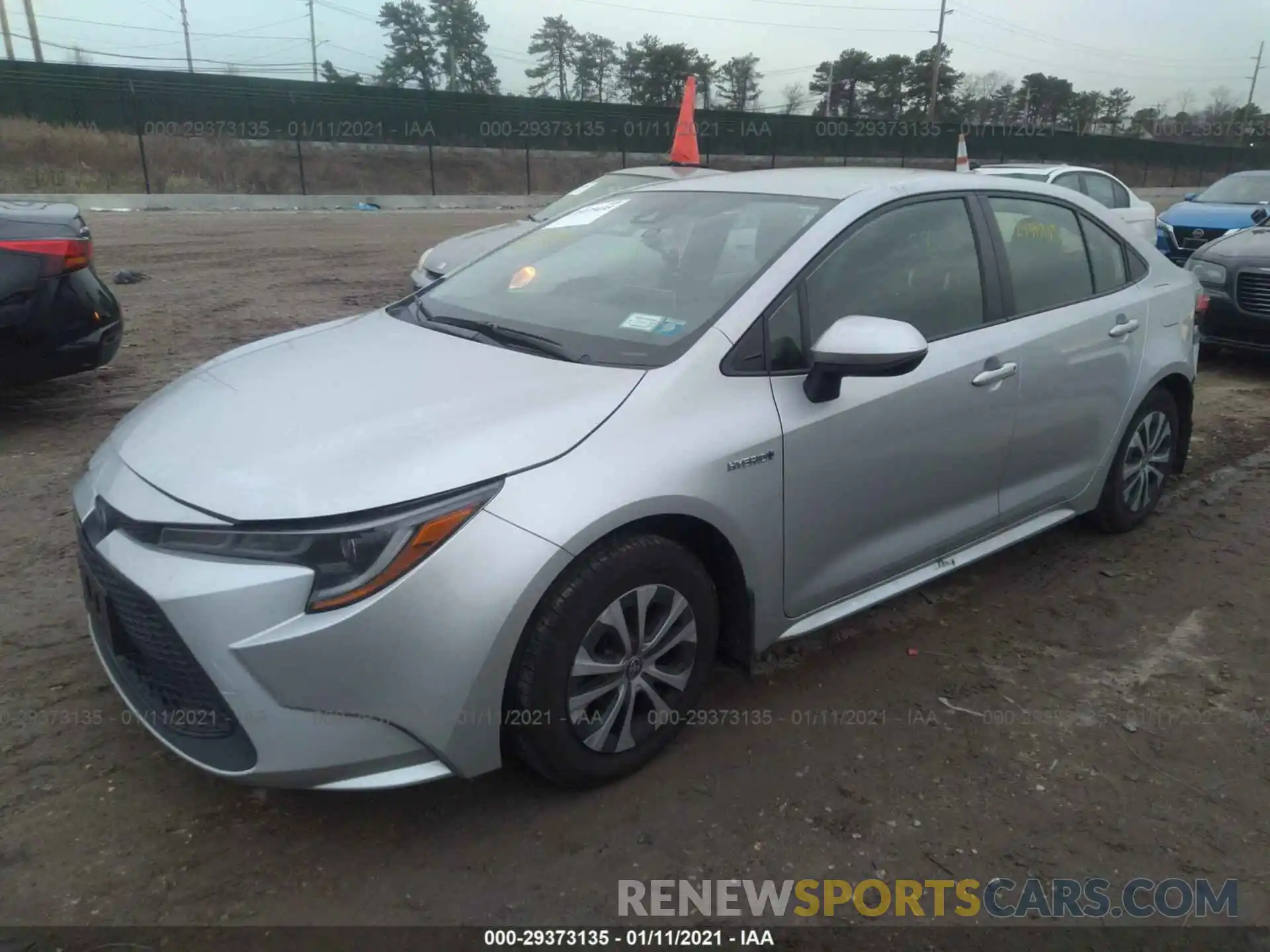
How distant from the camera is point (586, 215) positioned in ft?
12.8

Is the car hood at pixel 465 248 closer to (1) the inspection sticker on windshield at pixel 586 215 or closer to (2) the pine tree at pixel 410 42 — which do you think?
(1) the inspection sticker on windshield at pixel 586 215

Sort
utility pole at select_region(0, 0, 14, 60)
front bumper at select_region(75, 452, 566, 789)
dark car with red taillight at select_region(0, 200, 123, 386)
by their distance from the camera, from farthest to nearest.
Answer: utility pole at select_region(0, 0, 14, 60) → dark car with red taillight at select_region(0, 200, 123, 386) → front bumper at select_region(75, 452, 566, 789)

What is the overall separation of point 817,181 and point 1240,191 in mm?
12947

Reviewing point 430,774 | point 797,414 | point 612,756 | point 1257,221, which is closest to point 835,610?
point 797,414

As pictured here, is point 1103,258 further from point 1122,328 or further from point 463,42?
point 463,42

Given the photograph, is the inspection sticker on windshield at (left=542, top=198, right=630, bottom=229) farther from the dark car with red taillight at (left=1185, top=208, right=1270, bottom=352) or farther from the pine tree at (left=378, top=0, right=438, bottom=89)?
the pine tree at (left=378, top=0, right=438, bottom=89)

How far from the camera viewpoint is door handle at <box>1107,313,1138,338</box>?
394cm

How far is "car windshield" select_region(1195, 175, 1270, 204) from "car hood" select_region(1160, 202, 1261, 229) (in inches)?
9.0

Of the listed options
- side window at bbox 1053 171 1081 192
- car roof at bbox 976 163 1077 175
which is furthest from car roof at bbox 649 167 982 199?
side window at bbox 1053 171 1081 192

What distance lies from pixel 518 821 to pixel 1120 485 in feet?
10.5

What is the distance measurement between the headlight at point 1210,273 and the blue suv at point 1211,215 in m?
4.81

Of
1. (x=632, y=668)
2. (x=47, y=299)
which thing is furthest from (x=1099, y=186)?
(x=632, y=668)

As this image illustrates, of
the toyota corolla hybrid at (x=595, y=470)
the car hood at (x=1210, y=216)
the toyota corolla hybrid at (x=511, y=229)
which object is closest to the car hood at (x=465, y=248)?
the toyota corolla hybrid at (x=511, y=229)

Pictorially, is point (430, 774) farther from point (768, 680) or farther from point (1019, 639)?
point (1019, 639)
